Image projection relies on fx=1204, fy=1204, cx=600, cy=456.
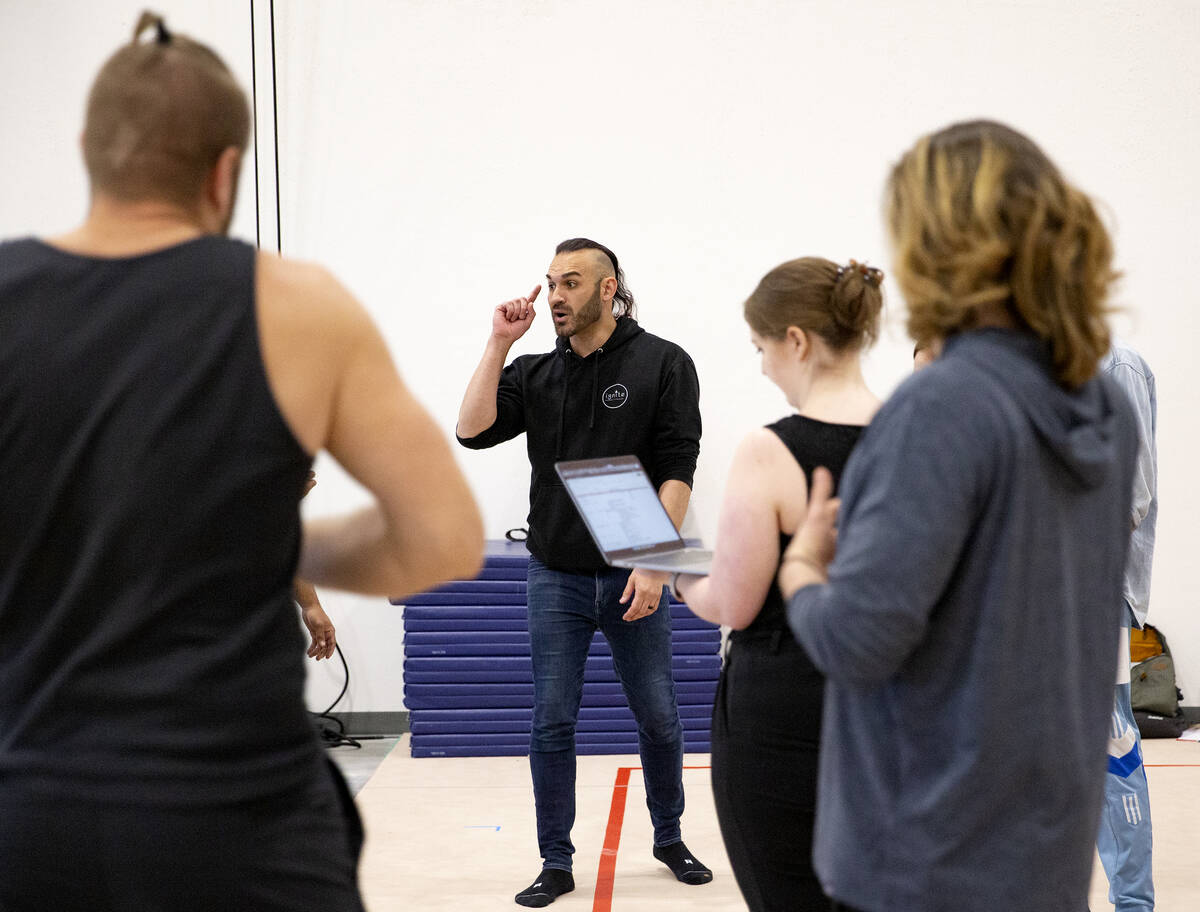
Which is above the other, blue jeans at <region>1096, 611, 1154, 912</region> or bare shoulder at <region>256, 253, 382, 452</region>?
bare shoulder at <region>256, 253, 382, 452</region>

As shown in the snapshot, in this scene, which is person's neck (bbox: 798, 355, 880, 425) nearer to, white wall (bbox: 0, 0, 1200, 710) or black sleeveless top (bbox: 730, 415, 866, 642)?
black sleeveless top (bbox: 730, 415, 866, 642)

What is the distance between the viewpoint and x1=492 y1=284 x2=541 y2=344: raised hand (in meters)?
3.42

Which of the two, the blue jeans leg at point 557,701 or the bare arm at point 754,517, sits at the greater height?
the bare arm at point 754,517

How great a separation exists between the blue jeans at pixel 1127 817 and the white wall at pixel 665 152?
272 centimetres

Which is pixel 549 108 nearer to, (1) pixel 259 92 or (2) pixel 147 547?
(1) pixel 259 92

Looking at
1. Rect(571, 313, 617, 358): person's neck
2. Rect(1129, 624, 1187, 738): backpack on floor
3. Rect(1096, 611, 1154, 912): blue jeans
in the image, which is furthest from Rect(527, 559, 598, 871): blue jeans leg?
Rect(1129, 624, 1187, 738): backpack on floor

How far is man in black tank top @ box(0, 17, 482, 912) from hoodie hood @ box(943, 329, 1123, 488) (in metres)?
0.59

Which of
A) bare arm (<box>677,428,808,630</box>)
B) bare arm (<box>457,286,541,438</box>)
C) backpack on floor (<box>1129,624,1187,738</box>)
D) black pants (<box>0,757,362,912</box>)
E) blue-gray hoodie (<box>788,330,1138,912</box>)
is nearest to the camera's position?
black pants (<box>0,757,362,912</box>)

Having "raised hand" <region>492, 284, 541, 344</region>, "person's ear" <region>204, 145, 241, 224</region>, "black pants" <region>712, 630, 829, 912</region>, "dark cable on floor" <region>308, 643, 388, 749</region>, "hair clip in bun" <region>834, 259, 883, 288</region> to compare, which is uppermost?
"person's ear" <region>204, 145, 241, 224</region>

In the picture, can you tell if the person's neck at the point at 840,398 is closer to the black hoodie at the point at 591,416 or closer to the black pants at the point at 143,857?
the black pants at the point at 143,857

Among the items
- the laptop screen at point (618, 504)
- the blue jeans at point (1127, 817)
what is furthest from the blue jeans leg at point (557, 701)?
the blue jeans at point (1127, 817)

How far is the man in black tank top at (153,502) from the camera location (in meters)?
1.03

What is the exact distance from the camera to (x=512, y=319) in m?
3.45

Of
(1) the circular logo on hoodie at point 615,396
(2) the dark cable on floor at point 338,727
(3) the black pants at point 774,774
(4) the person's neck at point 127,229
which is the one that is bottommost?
(2) the dark cable on floor at point 338,727
